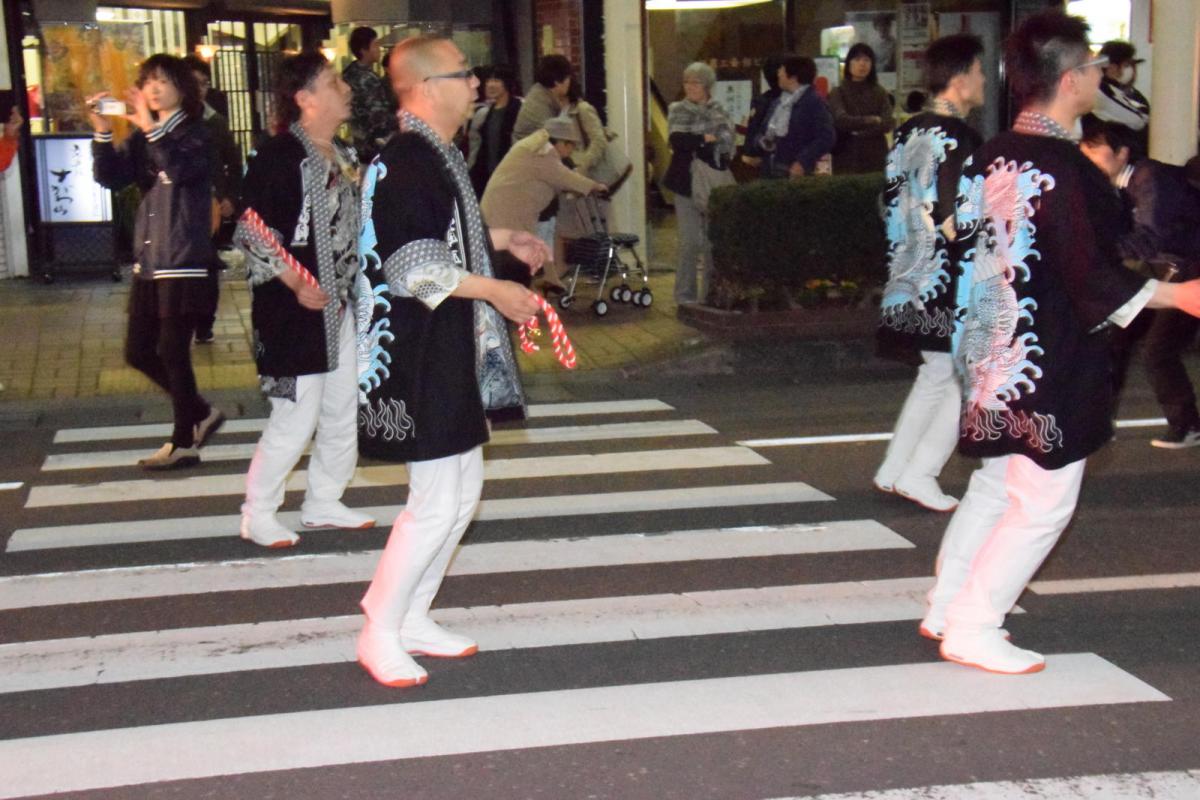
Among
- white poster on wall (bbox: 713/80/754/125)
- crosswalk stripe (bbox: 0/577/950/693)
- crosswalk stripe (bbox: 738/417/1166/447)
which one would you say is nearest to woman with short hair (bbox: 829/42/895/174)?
white poster on wall (bbox: 713/80/754/125)

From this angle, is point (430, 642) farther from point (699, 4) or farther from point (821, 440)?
point (699, 4)

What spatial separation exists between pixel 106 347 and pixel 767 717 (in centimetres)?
867

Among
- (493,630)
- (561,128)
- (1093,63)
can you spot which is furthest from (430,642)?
(561,128)

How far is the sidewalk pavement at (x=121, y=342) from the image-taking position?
430 inches

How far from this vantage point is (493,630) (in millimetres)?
5496

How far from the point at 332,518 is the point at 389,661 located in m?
2.07

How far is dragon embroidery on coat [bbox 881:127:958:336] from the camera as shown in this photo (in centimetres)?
667

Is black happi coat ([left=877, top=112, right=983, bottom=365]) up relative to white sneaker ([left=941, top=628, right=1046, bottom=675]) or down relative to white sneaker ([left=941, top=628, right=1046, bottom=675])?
up

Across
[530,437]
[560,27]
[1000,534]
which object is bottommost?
[530,437]

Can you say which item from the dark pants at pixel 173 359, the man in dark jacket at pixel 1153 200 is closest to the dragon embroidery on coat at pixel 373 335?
the man in dark jacket at pixel 1153 200

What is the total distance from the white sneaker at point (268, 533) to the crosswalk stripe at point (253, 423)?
108 inches

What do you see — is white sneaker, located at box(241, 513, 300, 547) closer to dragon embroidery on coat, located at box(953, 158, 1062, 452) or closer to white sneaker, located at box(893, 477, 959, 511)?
white sneaker, located at box(893, 477, 959, 511)

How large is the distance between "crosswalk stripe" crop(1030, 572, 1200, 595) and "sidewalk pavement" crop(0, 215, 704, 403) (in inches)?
217

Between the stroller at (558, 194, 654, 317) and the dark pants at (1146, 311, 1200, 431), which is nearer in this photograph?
the dark pants at (1146, 311, 1200, 431)
